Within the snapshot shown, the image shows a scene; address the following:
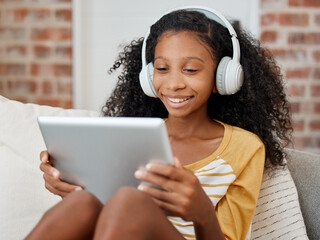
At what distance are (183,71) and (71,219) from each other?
0.48m

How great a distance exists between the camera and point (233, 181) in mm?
1145

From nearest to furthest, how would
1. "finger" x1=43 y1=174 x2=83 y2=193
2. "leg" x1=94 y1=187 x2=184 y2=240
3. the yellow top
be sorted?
"leg" x1=94 y1=187 x2=184 y2=240, "finger" x1=43 y1=174 x2=83 y2=193, the yellow top

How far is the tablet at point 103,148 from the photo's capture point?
81cm

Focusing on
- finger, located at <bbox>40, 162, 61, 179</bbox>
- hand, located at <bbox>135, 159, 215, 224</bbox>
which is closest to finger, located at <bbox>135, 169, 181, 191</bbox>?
hand, located at <bbox>135, 159, 215, 224</bbox>

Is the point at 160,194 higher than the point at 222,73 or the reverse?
the reverse

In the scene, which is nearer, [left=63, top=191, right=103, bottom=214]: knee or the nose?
[left=63, top=191, right=103, bottom=214]: knee

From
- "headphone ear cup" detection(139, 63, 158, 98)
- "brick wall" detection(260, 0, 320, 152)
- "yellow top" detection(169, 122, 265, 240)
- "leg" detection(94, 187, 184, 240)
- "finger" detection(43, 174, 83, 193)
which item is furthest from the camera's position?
"brick wall" detection(260, 0, 320, 152)

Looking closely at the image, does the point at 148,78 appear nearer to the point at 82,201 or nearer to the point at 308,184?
the point at 82,201

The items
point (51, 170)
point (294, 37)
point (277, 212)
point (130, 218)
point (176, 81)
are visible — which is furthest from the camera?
point (294, 37)

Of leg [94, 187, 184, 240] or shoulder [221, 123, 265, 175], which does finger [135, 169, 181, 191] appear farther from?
shoulder [221, 123, 265, 175]

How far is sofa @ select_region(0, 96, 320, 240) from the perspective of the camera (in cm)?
123

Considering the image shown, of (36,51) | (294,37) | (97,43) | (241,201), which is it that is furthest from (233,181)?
(36,51)

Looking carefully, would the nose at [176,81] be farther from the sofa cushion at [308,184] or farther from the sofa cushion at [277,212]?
the sofa cushion at [308,184]

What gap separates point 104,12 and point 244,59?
139 cm
